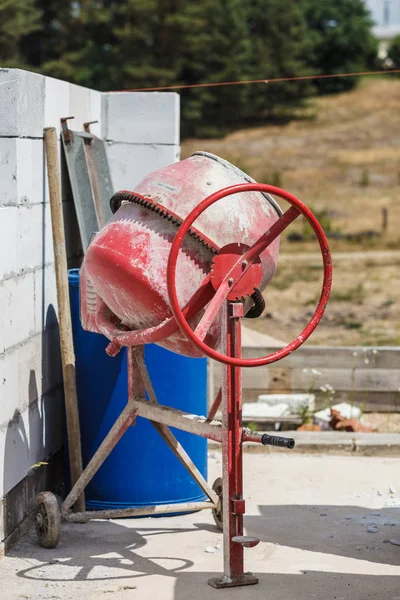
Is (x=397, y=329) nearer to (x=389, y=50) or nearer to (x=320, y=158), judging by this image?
(x=320, y=158)

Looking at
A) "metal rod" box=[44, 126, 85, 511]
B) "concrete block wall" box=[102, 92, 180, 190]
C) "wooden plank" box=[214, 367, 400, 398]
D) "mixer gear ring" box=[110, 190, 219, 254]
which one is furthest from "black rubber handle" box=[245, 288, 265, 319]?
"wooden plank" box=[214, 367, 400, 398]

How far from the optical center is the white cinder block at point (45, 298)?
5491mm

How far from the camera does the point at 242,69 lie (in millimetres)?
51031

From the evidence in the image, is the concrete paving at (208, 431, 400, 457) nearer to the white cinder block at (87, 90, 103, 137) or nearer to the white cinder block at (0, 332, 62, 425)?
the white cinder block at (0, 332, 62, 425)

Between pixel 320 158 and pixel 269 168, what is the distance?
125 inches

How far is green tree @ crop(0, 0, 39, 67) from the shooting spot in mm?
39594

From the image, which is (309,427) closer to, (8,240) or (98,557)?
(98,557)

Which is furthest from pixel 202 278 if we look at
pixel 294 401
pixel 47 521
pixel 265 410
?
pixel 294 401

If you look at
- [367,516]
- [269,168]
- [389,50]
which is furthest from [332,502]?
[389,50]

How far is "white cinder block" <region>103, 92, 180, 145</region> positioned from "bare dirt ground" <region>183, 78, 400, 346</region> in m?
5.54

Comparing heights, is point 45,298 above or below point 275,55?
below

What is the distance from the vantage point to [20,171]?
5098 millimetres

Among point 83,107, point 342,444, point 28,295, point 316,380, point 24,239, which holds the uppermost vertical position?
point 83,107

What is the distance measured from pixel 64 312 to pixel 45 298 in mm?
163
